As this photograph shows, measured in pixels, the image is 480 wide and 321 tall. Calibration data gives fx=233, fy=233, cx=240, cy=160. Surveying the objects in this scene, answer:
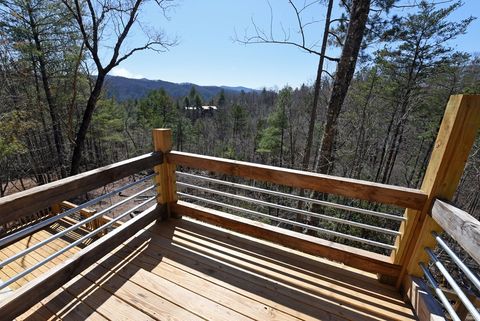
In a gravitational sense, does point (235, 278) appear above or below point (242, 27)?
below

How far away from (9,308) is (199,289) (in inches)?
44.4

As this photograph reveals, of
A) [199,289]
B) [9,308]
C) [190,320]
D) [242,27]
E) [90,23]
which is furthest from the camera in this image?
[90,23]

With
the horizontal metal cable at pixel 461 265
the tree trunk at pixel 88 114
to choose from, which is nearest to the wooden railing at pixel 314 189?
the horizontal metal cable at pixel 461 265

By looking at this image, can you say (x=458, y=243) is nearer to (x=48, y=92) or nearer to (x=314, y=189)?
(x=314, y=189)

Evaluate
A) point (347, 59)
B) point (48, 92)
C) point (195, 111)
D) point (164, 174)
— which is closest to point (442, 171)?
point (164, 174)

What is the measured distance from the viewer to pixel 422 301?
1.51 meters

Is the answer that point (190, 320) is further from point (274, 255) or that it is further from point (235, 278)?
point (274, 255)

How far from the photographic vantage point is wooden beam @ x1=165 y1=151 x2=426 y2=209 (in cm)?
162

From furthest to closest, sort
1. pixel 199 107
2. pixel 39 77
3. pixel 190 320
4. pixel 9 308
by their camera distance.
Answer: pixel 199 107
pixel 39 77
pixel 190 320
pixel 9 308

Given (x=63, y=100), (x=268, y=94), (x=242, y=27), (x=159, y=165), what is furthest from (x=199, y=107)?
(x=159, y=165)

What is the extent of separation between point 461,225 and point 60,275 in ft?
8.10

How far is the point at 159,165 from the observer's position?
8.23ft

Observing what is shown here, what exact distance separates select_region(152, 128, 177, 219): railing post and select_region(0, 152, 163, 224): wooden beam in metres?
0.31

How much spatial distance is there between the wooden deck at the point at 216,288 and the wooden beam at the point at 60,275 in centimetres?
9
